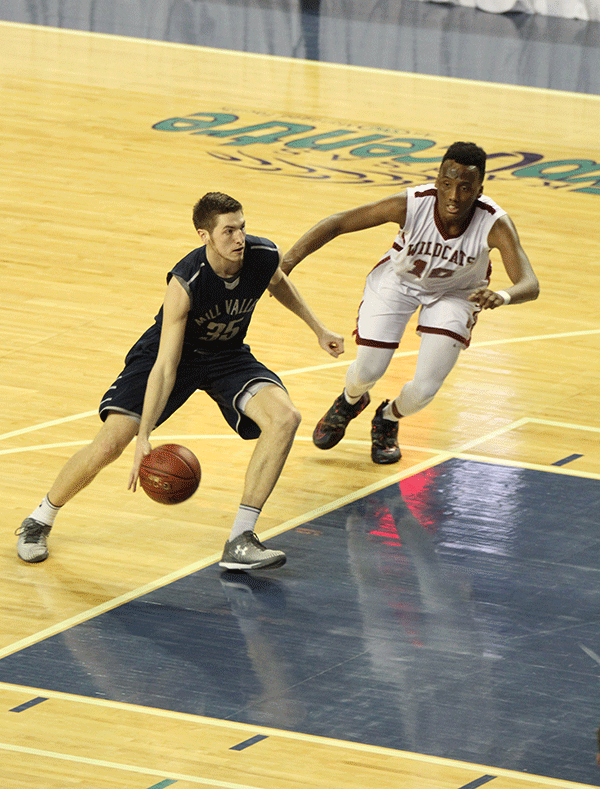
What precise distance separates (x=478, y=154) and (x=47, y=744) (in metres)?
3.58

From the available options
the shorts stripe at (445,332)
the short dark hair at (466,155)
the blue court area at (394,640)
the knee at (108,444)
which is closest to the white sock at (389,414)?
the shorts stripe at (445,332)

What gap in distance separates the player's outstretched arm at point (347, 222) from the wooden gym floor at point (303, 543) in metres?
1.15

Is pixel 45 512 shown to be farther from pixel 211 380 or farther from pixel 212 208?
pixel 212 208

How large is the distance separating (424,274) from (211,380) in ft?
4.92

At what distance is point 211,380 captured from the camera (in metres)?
6.47

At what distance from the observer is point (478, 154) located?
22.9 feet

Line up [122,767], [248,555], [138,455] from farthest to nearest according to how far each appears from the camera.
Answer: [248,555], [138,455], [122,767]

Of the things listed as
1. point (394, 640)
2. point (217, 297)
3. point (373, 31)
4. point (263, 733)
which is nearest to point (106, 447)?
point (217, 297)

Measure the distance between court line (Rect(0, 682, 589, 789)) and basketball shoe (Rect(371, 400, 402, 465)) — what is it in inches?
110

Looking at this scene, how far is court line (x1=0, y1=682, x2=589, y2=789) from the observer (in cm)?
472

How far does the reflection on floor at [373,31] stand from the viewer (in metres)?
19.7

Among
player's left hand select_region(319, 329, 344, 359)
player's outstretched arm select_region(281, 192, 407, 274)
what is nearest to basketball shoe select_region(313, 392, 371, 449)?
player's outstretched arm select_region(281, 192, 407, 274)

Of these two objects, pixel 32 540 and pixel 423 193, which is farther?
pixel 423 193

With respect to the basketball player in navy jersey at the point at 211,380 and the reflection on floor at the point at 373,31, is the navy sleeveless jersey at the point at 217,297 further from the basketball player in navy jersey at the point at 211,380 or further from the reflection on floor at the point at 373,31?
the reflection on floor at the point at 373,31
